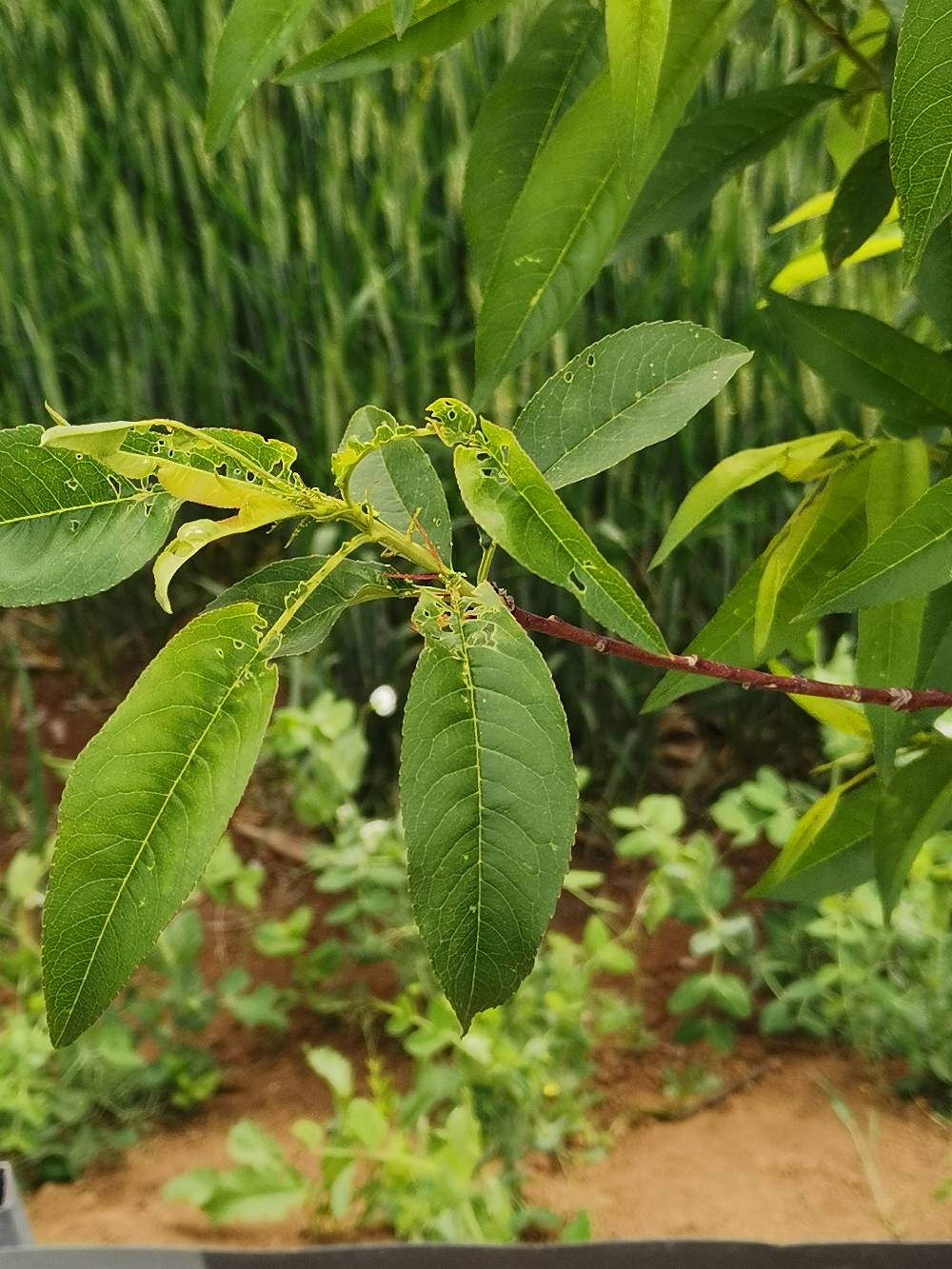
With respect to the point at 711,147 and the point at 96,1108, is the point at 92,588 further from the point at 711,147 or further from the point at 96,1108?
the point at 96,1108

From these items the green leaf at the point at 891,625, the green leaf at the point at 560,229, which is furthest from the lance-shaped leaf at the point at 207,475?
the green leaf at the point at 891,625

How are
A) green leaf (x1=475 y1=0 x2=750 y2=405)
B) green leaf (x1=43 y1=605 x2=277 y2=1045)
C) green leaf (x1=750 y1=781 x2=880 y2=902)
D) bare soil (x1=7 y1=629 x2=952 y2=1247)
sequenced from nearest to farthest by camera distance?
green leaf (x1=43 y1=605 x2=277 y2=1045), green leaf (x1=475 y1=0 x2=750 y2=405), green leaf (x1=750 y1=781 x2=880 y2=902), bare soil (x1=7 y1=629 x2=952 y2=1247)

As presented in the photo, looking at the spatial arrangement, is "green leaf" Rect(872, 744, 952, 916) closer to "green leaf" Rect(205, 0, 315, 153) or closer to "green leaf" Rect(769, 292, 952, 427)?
"green leaf" Rect(769, 292, 952, 427)

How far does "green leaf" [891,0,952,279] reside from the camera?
265mm

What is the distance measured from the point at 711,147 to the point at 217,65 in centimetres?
20

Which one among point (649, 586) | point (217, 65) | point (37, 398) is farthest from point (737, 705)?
point (217, 65)

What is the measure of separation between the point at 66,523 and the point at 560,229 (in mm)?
180

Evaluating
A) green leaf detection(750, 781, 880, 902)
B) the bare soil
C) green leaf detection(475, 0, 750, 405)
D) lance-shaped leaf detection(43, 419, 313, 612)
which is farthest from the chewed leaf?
the bare soil

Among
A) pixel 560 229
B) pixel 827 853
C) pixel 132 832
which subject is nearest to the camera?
pixel 132 832

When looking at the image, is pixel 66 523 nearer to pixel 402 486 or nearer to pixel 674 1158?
pixel 402 486

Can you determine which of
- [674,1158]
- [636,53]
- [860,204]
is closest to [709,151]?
[860,204]

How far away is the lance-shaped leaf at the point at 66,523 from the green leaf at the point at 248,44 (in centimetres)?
14

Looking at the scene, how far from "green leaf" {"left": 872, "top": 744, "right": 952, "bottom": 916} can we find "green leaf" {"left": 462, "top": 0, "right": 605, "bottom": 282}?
0.75 feet

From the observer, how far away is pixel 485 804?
0.83 ft
